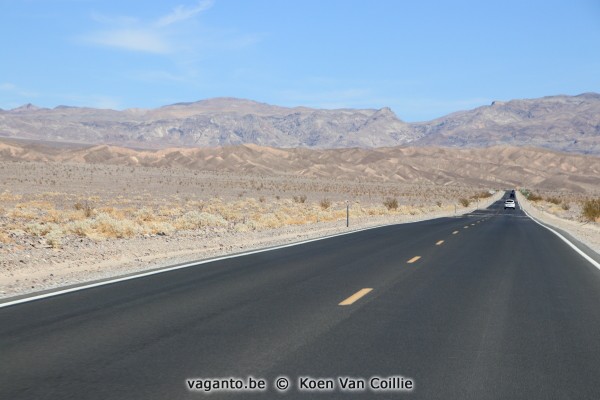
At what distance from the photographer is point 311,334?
7.96 meters

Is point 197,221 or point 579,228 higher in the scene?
point 197,221

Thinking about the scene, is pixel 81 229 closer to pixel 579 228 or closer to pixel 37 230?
pixel 37 230

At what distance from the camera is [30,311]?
9.39 metres

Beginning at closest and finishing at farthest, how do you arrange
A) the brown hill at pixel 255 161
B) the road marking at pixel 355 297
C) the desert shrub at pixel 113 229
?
the road marking at pixel 355 297
the desert shrub at pixel 113 229
the brown hill at pixel 255 161

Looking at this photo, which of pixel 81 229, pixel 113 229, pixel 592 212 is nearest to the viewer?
pixel 81 229

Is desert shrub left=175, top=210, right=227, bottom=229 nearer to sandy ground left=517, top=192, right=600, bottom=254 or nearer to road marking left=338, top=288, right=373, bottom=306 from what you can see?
sandy ground left=517, top=192, right=600, bottom=254

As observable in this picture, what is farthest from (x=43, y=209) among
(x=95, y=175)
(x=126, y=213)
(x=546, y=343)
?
(x=95, y=175)

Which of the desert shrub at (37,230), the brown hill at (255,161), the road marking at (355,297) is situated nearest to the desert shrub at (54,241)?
the desert shrub at (37,230)

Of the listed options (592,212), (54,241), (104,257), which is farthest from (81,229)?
(592,212)

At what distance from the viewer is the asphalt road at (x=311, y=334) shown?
6039 millimetres

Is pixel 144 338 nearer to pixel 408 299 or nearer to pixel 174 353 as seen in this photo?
pixel 174 353

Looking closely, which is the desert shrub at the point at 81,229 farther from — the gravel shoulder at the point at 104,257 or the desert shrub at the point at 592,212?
the desert shrub at the point at 592,212

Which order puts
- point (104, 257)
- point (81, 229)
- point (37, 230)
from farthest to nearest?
point (81, 229) → point (37, 230) → point (104, 257)

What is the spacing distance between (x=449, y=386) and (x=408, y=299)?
4.69 m
